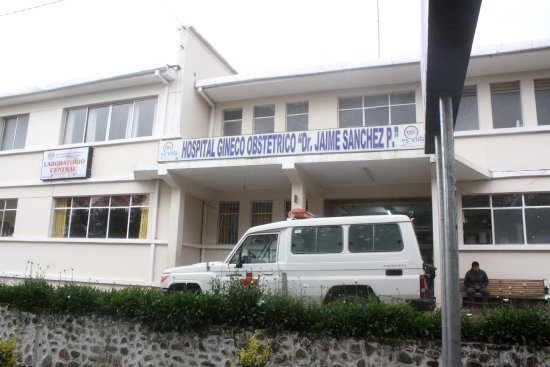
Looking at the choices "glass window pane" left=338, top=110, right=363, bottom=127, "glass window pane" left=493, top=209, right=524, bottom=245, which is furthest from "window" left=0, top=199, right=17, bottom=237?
"glass window pane" left=493, top=209, right=524, bottom=245

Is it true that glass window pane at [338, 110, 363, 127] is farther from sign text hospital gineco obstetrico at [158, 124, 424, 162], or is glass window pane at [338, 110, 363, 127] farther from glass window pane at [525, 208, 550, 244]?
glass window pane at [525, 208, 550, 244]

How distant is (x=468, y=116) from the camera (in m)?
13.2

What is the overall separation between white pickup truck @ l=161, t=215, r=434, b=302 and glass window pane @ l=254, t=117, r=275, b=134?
684 cm

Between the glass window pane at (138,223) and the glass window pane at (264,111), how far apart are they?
5063mm

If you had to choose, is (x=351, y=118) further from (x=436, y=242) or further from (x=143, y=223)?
(x=143, y=223)

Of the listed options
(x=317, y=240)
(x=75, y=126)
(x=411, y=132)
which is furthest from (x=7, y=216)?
(x=411, y=132)

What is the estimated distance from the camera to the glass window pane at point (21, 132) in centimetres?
1794

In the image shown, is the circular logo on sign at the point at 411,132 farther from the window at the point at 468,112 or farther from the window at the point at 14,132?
the window at the point at 14,132

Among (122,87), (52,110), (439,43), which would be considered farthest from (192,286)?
(52,110)

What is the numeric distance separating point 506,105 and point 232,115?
8.89 metres

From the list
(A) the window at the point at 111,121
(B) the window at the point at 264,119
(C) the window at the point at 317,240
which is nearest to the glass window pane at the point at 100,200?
(A) the window at the point at 111,121

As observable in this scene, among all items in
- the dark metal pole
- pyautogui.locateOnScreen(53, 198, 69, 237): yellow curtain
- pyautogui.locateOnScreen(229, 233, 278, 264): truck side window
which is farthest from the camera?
pyautogui.locateOnScreen(53, 198, 69, 237): yellow curtain

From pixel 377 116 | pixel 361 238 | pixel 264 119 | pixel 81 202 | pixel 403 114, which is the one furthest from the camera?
pixel 81 202

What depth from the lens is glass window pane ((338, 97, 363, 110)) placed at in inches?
584
